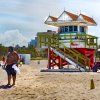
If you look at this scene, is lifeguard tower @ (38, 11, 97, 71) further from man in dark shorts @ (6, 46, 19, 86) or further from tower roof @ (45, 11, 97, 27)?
man in dark shorts @ (6, 46, 19, 86)

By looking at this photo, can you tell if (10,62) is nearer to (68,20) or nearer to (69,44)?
(69,44)

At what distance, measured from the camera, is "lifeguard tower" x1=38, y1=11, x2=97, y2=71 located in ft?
115

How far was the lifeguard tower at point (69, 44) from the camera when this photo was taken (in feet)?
115

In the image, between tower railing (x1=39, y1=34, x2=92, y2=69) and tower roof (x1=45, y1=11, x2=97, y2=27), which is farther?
tower roof (x1=45, y1=11, x2=97, y2=27)

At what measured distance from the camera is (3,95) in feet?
51.9

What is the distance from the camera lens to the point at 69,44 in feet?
120

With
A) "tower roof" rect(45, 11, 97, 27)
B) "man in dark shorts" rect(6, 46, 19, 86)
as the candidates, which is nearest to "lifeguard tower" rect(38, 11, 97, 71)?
"tower roof" rect(45, 11, 97, 27)

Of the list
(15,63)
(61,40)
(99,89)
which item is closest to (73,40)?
(61,40)

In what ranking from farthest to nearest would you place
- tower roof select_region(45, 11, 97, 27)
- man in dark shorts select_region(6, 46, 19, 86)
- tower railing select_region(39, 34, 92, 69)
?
tower roof select_region(45, 11, 97, 27), tower railing select_region(39, 34, 92, 69), man in dark shorts select_region(6, 46, 19, 86)

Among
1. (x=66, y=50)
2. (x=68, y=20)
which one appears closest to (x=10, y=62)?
(x=66, y=50)

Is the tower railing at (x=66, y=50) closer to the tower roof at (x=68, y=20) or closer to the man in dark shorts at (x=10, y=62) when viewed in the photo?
the tower roof at (x=68, y=20)

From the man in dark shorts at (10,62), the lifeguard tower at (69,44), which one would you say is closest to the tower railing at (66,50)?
the lifeguard tower at (69,44)

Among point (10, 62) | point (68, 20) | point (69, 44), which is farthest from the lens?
point (68, 20)

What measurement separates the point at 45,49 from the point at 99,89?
20588mm
